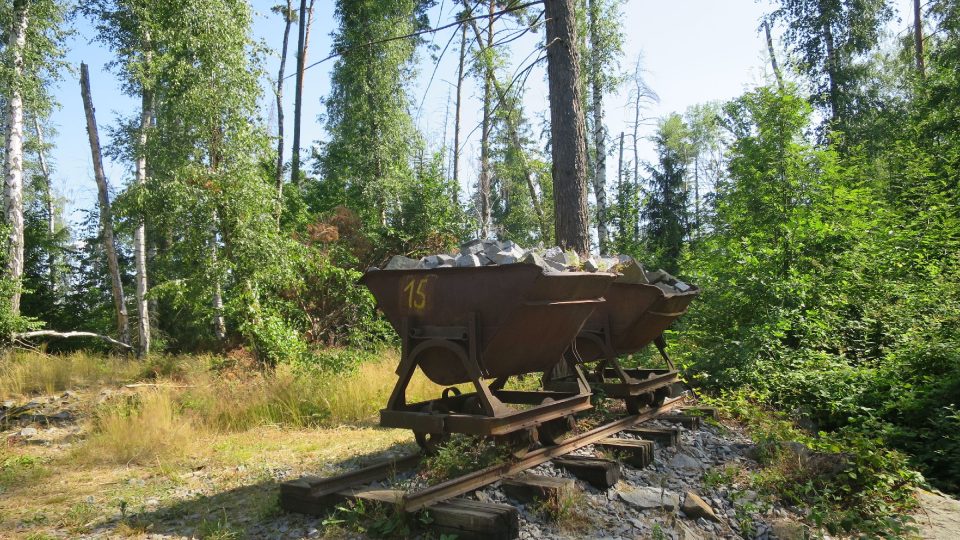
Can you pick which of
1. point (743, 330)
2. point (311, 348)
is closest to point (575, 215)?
point (743, 330)

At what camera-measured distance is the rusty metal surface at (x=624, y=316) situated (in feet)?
21.2

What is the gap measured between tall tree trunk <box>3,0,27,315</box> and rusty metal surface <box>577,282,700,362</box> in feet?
43.5

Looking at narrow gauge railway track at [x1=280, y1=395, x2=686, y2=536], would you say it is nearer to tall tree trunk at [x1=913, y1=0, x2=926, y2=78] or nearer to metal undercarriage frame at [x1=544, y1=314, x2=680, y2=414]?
metal undercarriage frame at [x1=544, y1=314, x2=680, y2=414]

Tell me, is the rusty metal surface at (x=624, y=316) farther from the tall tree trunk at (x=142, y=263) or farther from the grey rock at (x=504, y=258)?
the tall tree trunk at (x=142, y=263)

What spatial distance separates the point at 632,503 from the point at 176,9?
13775 millimetres

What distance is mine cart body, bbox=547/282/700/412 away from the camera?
20.9 feet

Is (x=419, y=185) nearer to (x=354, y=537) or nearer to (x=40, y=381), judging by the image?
(x=40, y=381)

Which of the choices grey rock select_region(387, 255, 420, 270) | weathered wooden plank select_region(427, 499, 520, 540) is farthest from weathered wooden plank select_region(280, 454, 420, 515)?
grey rock select_region(387, 255, 420, 270)

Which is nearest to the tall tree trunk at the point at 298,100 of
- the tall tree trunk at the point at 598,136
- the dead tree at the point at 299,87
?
the dead tree at the point at 299,87

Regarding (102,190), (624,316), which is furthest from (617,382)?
(102,190)

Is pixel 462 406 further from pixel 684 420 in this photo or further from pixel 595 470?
pixel 684 420

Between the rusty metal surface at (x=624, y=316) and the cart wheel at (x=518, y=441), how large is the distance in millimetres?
2063

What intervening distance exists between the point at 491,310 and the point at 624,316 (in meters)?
2.51

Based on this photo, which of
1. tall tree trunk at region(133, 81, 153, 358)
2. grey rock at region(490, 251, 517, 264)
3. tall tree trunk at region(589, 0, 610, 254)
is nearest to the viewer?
grey rock at region(490, 251, 517, 264)
